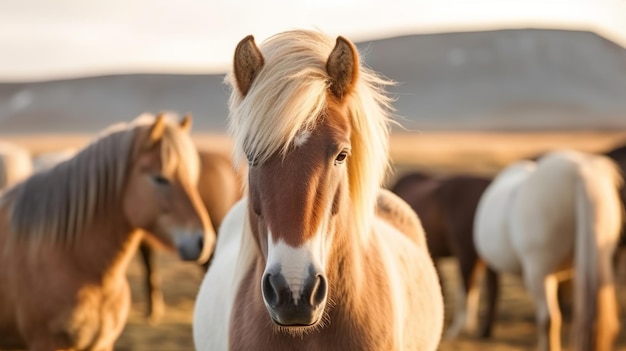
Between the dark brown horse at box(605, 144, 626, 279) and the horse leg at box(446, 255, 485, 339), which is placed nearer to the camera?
the dark brown horse at box(605, 144, 626, 279)

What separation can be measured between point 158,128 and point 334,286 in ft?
7.13

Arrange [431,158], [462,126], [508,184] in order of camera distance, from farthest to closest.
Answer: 1. [462,126]
2. [431,158]
3. [508,184]

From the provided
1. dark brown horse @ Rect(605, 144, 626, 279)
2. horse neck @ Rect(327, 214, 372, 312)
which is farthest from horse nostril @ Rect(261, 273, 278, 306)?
dark brown horse @ Rect(605, 144, 626, 279)

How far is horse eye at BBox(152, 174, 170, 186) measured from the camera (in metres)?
4.03

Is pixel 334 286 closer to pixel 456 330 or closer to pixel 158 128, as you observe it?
pixel 158 128

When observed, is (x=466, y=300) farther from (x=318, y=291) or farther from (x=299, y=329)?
(x=318, y=291)

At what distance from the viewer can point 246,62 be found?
7.12 feet

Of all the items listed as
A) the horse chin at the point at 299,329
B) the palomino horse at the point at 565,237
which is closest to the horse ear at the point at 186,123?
the horse chin at the point at 299,329

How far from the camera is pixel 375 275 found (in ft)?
7.52

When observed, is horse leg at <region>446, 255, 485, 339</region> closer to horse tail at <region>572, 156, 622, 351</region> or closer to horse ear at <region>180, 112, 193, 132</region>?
horse tail at <region>572, 156, 622, 351</region>

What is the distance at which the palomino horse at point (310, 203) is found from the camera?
1928 mm

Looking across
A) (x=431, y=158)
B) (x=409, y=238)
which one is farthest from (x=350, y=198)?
(x=431, y=158)

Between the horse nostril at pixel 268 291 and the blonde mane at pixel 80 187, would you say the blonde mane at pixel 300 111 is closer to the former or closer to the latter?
the horse nostril at pixel 268 291

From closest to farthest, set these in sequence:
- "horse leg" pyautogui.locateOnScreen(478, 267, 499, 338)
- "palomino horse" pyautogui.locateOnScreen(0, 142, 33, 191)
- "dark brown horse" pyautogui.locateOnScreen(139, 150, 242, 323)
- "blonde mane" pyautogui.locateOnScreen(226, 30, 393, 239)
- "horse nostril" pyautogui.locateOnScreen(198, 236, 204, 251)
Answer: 1. "blonde mane" pyautogui.locateOnScreen(226, 30, 393, 239)
2. "horse nostril" pyautogui.locateOnScreen(198, 236, 204, 251)
3. "dark brown horse" pyautogui.locateOnScreen(139, 150, 242, 323)
4. "horse leg" pyautogui.locateOnScreen(478, 267, 499, 338)
5. "palomino horse" pyautogui.locateOnScreen(0, 142, 33, 191)
